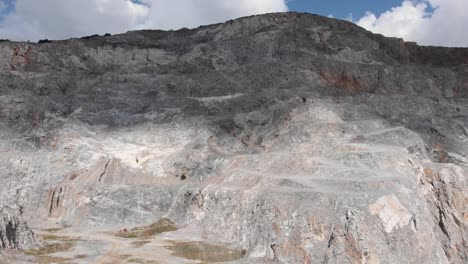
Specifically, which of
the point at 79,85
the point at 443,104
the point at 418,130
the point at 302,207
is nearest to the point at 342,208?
the point at 302,207

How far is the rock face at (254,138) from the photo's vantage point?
34219mm

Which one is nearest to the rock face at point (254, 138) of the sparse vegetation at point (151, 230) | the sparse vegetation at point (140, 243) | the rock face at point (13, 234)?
the sparse vegetation at point (151, 230)

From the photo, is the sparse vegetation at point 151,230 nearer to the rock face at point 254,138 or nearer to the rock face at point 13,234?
the rock face at point 254,138

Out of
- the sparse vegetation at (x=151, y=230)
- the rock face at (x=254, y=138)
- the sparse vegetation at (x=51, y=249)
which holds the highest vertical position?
the rock face at (x=254, y=138)

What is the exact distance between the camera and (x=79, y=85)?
6488cm

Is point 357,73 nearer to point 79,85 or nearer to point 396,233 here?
point 79,85

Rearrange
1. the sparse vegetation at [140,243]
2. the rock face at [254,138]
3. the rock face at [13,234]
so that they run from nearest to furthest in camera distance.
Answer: the rock face at [13,234] < the rock face at [254,138] < the sparse vegetation at [140,243]

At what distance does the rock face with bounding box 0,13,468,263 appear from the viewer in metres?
34.2

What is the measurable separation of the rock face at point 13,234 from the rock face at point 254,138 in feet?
30.6

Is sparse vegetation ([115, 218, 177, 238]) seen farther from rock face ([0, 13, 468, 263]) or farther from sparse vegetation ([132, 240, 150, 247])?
sparse vegetation ([132, 240, 150, 247])

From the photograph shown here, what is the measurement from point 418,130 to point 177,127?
83.6 feet

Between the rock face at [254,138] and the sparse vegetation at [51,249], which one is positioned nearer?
the sparse vegetation at [51,249]

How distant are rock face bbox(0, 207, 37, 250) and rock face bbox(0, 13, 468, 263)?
9.33 m

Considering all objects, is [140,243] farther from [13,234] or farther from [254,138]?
[254,138]
